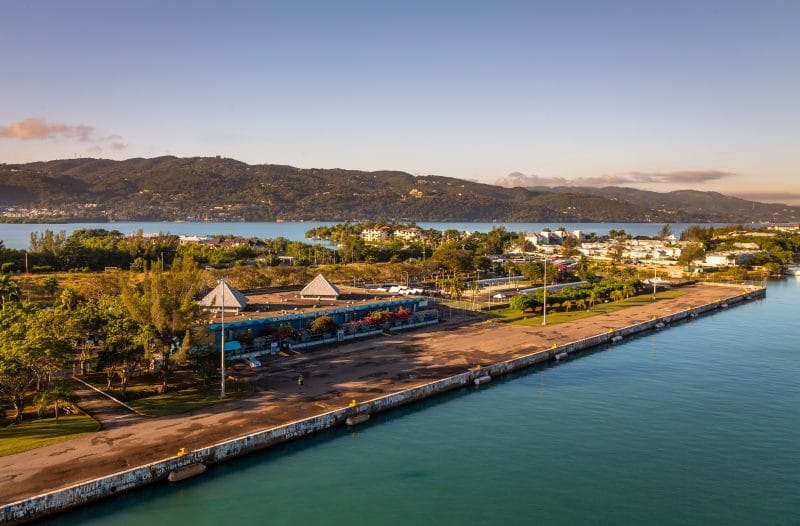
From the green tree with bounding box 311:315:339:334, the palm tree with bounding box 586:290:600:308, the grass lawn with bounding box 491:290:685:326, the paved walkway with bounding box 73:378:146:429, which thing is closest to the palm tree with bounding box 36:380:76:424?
the paved walkway with bounding box 73:378:146:429

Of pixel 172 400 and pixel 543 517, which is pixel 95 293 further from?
pixel 543 517

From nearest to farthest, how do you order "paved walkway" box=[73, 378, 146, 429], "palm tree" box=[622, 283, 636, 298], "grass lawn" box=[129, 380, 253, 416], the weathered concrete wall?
the weathered concrete wall < "paved walkway" box=[73, 378, 146, 429] < "grass lawn" box=[129, 380, 253, 416] < "palm tree" box=[622, 283, 636, 298]

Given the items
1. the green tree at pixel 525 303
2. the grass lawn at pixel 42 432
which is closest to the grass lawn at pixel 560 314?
the green tree at pixel 525 303

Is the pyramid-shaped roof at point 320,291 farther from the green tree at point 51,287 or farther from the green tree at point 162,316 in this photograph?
the green tree at point 51,287

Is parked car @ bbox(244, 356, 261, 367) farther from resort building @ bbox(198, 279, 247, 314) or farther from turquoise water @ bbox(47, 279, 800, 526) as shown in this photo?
turquoise water @ bbox(47, 279, 800, 526)

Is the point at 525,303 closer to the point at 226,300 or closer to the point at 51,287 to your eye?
the point at 226,300

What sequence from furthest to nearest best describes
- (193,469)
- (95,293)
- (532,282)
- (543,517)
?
(532,282)
(95,293)
(193,469)
(543,517)

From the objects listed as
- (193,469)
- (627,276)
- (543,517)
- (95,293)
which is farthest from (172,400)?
(627,276)
